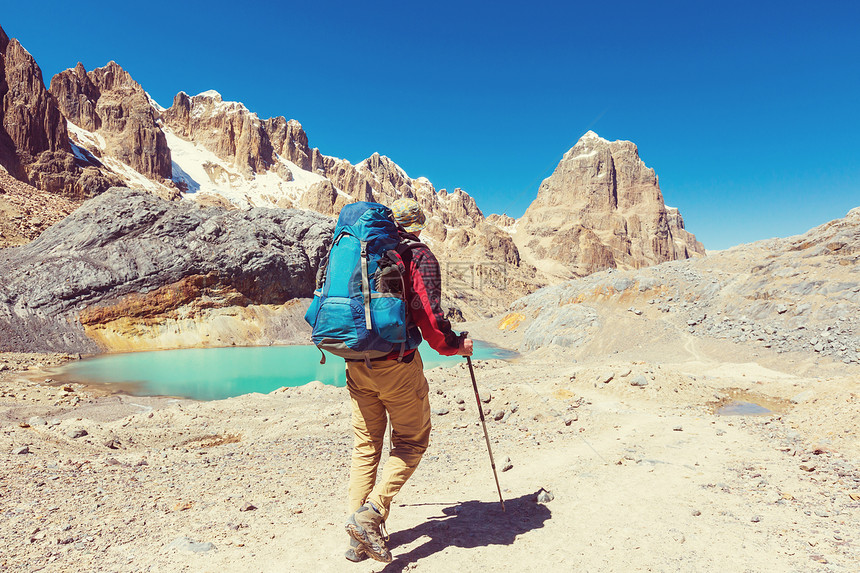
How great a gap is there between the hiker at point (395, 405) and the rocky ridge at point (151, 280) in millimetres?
35591

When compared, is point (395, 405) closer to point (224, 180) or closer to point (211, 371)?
point (211, 371)

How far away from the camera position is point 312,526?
3.82 meters

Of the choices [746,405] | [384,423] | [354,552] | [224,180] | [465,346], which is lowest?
[746,405]

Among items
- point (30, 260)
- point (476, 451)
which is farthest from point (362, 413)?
point (30, 260)

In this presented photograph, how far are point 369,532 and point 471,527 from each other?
1.12 m

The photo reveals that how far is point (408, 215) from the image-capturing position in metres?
3.66

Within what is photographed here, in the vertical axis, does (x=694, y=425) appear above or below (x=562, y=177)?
below

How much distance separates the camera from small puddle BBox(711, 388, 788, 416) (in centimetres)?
870

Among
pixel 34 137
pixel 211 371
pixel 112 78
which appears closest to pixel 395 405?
pixel 211 371

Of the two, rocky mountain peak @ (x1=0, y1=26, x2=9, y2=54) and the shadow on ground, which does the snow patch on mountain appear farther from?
the shadow on ground

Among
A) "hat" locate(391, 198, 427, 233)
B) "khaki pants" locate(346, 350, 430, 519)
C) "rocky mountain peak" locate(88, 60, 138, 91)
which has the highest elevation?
"rocky mountain peak" locate(88, 60, 138, 91)

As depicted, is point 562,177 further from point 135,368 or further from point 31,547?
point 31,547

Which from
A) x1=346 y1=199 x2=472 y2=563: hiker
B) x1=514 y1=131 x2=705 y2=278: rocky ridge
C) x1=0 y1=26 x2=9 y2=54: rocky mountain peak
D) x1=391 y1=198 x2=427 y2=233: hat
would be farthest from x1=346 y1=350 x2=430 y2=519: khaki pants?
x1=514 y1=131 x2=705 y2=278: rocky ridge

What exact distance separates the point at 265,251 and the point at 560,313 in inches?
1228
